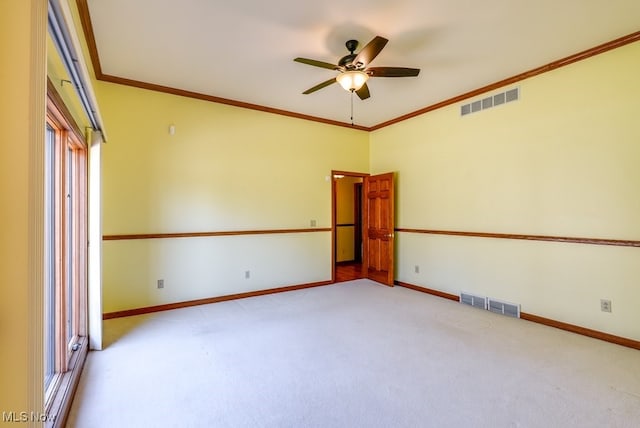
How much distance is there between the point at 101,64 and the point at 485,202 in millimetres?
4879

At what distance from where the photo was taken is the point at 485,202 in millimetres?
4102

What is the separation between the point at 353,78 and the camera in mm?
2898

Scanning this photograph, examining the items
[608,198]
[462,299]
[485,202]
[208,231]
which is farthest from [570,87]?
[208,231]

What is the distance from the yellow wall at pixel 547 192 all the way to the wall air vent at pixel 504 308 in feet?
0.28

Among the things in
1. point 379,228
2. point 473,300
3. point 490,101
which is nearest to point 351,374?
point 473,300

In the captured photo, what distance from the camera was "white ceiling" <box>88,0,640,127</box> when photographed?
8.07ft

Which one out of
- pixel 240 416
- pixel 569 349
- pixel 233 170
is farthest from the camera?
pixel 233 170

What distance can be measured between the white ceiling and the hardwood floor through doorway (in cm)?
341

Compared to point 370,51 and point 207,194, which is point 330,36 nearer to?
point 370,51

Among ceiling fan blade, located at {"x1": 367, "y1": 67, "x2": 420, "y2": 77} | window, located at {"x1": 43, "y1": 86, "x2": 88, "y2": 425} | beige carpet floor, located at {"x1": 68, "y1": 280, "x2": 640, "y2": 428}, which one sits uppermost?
ceiling fan blade, located at {"x1": 367, "y1": 67, "x2": 420, "y2": 77}

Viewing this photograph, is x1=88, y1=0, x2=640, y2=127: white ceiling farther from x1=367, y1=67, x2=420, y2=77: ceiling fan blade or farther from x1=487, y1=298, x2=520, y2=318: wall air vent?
x1=487, y1=298, x2=520, y2=318: wall air vent

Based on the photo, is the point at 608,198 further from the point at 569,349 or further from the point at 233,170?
the point at 233,170

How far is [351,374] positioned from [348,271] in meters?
4.12

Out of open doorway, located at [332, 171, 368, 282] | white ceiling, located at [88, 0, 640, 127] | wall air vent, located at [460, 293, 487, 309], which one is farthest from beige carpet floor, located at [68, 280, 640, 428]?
open doorway, located at [332, 171, 368, 282]
